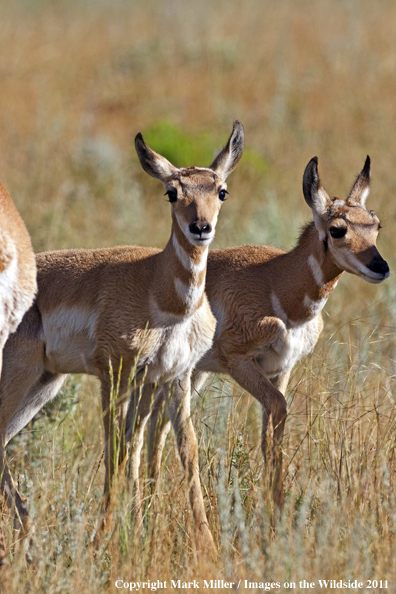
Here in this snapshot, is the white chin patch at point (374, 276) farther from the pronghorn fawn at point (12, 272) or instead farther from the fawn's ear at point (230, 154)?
the pronghorn fawn at point (12, 272)

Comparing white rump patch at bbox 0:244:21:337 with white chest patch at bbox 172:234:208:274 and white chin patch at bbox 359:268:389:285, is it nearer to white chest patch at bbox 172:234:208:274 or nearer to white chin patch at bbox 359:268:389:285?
white chest patch at bbox 172:234:208:274

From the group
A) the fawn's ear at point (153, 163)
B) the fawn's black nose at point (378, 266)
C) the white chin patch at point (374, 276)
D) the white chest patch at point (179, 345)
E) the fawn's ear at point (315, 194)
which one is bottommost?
the white chest patch at point (179, 345)

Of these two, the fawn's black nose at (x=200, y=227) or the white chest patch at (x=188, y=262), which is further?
the white chest patch at (x=188, y=262)

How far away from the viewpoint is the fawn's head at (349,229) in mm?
4574

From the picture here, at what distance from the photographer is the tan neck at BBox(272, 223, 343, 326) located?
498cm

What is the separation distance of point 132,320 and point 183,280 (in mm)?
346

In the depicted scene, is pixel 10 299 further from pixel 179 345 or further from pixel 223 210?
pixel 223 210

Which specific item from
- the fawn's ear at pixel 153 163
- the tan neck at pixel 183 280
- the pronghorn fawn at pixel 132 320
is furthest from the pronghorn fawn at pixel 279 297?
the fawn's ear at pixel 153 163

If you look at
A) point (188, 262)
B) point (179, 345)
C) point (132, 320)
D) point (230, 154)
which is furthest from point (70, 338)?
point (230, 154)

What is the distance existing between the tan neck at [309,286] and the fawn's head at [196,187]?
0.71m

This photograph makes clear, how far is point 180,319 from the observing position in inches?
178

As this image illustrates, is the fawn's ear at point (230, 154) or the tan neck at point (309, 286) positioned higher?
the fawn's ear at point (230, 154)

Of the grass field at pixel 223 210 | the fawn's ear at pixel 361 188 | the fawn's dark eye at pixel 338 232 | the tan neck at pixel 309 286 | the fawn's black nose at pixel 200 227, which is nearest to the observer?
the grass field at pixel 223 210

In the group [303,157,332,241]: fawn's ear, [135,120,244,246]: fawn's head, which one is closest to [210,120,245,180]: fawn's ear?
[135,120,244,246]: fawn's head
